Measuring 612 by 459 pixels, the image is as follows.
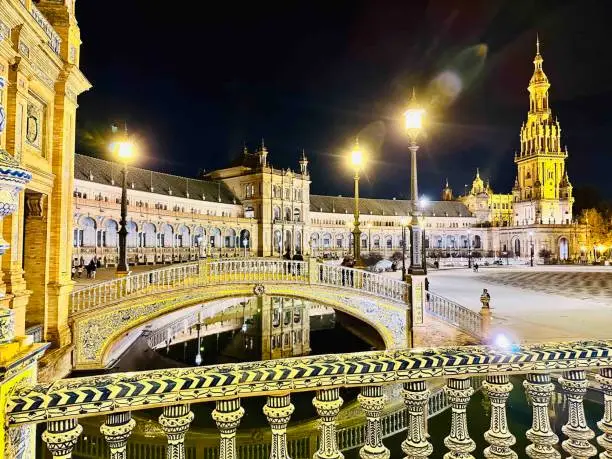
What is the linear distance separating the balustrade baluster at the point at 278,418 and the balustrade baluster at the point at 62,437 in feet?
3.68

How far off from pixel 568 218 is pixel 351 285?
8892 centimetres

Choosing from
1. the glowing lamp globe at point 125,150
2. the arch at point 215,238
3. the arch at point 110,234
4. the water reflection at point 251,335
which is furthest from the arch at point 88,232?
the glowing lamp globe at point 125,150

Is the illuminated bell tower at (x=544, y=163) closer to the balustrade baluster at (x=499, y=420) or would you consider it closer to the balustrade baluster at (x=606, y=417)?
the balustrade baluster at (x=606, y=417)

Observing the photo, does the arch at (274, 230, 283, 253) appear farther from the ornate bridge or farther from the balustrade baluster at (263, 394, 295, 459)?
the balustrade baluster at (263, 394, 295, 459)

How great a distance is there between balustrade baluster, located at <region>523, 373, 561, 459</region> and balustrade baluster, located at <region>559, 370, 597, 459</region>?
0.59ft

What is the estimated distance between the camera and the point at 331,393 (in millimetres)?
2766

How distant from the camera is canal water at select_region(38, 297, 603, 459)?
35.8 feet

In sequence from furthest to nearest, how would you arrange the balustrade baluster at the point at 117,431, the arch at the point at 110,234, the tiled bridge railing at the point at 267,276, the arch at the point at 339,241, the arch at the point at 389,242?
1. the arch at the point at 389,242
2. the arch at the point at 339,241
3. the arch at the point at 110,234
4. the tiled bridge railing at the point at 267,276
5. the balustrade baluster at the point at 117,431

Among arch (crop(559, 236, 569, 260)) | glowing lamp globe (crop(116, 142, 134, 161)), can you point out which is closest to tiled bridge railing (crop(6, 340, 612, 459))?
glowing lamp globe (crop(116, 142, 134, 161))

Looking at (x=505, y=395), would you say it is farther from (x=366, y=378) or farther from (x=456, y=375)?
(x=366, y=378)

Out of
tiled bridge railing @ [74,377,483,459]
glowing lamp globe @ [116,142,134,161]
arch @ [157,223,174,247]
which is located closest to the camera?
tiled bridge railing @ [74,377,483,459]

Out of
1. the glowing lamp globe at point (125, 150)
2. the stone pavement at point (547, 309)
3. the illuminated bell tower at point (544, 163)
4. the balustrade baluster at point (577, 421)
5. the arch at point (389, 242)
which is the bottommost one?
the stone pavement at point (547, 309)

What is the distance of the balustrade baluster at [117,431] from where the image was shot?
241 cm

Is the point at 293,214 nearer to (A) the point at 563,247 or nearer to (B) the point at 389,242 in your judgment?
(B) the point at 389,242
